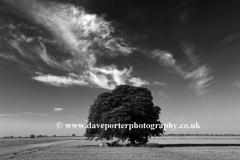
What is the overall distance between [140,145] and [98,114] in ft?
39.6

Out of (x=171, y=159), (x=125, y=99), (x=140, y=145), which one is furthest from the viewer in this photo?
(x=125, y=99)

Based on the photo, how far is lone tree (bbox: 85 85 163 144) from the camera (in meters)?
44.5

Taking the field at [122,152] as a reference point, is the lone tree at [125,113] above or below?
above

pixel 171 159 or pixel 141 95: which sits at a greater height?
pixel 141 95

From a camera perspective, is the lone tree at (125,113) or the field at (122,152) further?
the lone tree at (125,113)

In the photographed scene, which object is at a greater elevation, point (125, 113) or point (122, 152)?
point (125, 113)

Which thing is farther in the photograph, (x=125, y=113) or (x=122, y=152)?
(x=125, y=113)

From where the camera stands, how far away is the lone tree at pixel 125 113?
44.5 metres

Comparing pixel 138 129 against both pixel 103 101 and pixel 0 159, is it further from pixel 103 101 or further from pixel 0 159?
pixel 0 159

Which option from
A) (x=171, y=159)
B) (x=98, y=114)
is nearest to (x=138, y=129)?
(x=98, y=114)

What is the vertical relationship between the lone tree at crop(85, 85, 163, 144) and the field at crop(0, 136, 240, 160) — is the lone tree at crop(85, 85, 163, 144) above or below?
A: above

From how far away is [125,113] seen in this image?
43750 mm

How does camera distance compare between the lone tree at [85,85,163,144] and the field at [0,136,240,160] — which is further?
the lone tree at [85,85,163,144]

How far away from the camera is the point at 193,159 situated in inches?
913
